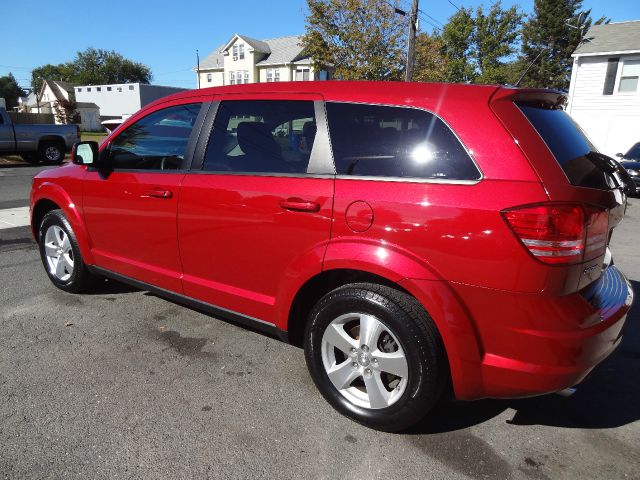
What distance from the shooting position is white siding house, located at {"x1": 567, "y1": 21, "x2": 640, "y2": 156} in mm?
19406

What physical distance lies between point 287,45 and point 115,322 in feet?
174

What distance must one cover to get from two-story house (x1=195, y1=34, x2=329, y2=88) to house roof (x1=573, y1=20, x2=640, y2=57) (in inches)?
1186

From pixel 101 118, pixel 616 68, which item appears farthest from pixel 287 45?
→ pixel 616 68

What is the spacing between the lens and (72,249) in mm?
4066

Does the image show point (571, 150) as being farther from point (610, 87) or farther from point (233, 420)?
point (610, 87)

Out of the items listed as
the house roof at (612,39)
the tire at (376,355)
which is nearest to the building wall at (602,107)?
the house roof at (612,39)

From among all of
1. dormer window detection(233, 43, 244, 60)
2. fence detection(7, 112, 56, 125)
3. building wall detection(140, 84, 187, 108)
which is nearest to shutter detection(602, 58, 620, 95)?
fence detection(7, 112, 56, 125)

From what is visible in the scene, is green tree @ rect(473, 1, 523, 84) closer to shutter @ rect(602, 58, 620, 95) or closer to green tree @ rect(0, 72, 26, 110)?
shutter @ rect(602, 58, 620, 95)

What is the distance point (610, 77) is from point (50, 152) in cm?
2291

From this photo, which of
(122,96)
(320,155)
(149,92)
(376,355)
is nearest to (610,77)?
(320,155)

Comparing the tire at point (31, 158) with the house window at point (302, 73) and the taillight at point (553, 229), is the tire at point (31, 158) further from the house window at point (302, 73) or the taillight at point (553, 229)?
the house window at point (302, 73)

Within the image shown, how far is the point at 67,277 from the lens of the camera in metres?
4.24

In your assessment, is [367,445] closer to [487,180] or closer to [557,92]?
[487,180]

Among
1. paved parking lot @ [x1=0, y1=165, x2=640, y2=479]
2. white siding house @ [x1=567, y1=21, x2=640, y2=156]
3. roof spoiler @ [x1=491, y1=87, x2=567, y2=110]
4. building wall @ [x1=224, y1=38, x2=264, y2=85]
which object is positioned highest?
building wall @ [x1=224, y1=38, x2=264, y2=85]
